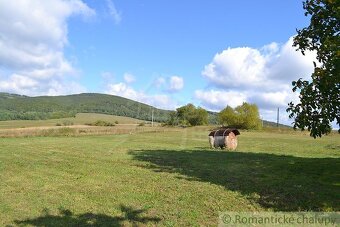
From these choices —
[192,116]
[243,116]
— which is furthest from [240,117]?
[192,116]

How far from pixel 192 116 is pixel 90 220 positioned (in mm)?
119529

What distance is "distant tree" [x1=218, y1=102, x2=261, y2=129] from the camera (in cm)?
11100

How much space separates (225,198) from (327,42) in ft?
27.0

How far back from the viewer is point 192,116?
13025cm

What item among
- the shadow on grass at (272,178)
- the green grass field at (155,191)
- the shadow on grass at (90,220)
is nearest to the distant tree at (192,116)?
the shadow on grass at (272,178)

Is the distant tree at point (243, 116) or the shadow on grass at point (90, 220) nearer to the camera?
the shadow on grass at point (90, 220)

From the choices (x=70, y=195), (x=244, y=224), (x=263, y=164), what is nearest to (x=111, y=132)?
(x=263, y=164)

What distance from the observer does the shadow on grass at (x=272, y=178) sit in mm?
12581

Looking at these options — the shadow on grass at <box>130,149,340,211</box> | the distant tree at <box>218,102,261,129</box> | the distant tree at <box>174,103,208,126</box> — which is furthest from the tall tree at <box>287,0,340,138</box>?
the distant tree at <box>174,103,208,126</box>

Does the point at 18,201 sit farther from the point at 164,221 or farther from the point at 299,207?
the point at 299,207

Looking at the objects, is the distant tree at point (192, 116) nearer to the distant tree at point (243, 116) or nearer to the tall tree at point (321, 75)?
the distant tree at point (243, 116)

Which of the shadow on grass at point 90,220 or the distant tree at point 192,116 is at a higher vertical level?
the distant tree at point 192,116

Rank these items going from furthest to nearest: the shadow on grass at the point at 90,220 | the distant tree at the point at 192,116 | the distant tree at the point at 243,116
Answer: the distant tree at the point at 192,116, the distant tree at the point at 243,116, the shadow on grass at the point at 90,220

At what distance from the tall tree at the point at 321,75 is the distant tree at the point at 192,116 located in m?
108
